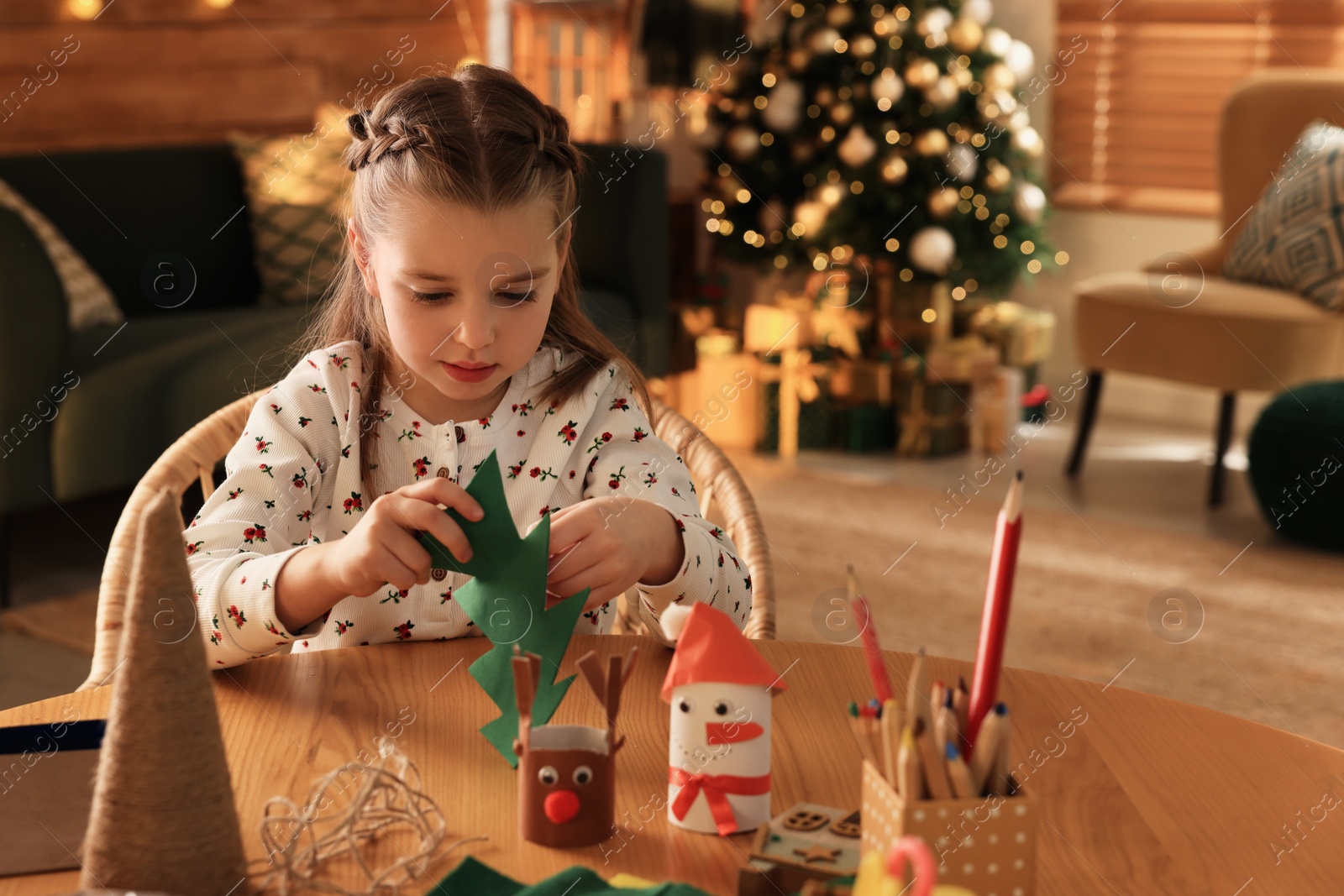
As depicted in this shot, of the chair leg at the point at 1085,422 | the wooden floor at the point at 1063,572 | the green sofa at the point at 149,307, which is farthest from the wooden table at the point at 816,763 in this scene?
the chair leg at the point at 1085,422

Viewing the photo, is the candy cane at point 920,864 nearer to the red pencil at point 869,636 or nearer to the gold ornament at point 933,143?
the red pencil at point 869,636

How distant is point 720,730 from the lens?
2.16 ft

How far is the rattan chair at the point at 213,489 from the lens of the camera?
3.26 feet

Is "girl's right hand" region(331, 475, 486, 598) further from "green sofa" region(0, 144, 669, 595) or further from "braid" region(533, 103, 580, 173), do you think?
"green sofa" region(0, 144, 669, 595)

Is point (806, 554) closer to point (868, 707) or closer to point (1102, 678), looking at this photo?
point (1102, 678)

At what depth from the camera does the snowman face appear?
2.16 ft

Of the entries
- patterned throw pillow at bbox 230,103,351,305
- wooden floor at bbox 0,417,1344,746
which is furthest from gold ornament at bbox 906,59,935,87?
patterned throw pillow at bbox 230,103,351,305

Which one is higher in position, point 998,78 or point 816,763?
point 998,78

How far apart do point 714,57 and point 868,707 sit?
3821 millimetres

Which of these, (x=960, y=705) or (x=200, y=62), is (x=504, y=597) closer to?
(x=960, y=705)

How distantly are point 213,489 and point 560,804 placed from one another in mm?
592

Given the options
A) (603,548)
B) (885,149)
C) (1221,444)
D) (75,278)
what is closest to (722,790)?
(603,548)

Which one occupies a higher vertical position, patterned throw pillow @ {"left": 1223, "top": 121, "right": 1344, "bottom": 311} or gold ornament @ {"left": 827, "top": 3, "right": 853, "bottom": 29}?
gold ornament @ {"left": 827, "top": 3, "right": 853, "bottom": 29}

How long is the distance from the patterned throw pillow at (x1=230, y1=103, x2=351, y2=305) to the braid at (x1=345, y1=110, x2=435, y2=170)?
2200 mm
